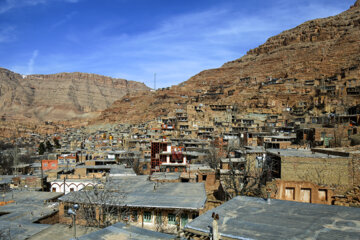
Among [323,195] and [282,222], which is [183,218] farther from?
[282,222]

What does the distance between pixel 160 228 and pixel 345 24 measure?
145m

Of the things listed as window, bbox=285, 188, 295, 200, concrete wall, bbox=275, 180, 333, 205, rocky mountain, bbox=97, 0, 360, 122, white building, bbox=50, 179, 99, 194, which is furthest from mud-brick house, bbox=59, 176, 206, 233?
rocky mountain, bbox=97, 0, 360, 122

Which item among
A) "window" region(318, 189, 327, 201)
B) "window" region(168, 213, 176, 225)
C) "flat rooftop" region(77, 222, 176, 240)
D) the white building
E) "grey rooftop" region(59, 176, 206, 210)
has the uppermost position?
"flat rooftop" region(77, 222, 176, 240)

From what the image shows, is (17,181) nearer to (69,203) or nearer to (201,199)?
(69,203)

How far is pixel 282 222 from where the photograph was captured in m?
7.96

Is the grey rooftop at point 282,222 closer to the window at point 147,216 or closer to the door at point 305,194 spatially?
the door at point 305,194

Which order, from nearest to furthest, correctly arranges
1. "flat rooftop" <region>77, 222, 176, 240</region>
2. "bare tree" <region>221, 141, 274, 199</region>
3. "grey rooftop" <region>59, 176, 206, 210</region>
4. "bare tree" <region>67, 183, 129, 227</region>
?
"flat rooftop" <region>77, 222, 176, 240</region> < "grey rooftop" <region>59, 176, 206, 210</region> < "bare tree" <region>67, 183, 129, 227</region> < "bare tree" <region>221, 141, 274, 199</region>

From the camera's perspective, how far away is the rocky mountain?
81.8 meters

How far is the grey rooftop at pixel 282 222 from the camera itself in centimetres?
713

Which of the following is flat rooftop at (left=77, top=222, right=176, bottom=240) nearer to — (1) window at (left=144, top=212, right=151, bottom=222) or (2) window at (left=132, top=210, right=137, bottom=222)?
(1) window at (left=144, top=212, right=151, bottom=222)

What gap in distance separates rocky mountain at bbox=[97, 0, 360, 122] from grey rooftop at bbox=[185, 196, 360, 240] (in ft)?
187

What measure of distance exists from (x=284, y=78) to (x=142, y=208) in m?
95.8

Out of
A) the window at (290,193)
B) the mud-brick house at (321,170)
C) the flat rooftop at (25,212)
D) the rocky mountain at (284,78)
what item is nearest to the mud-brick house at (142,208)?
the flat rooftop at (25,212)

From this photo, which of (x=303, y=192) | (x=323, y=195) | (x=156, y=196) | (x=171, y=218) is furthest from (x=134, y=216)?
(x=323, y=195)
